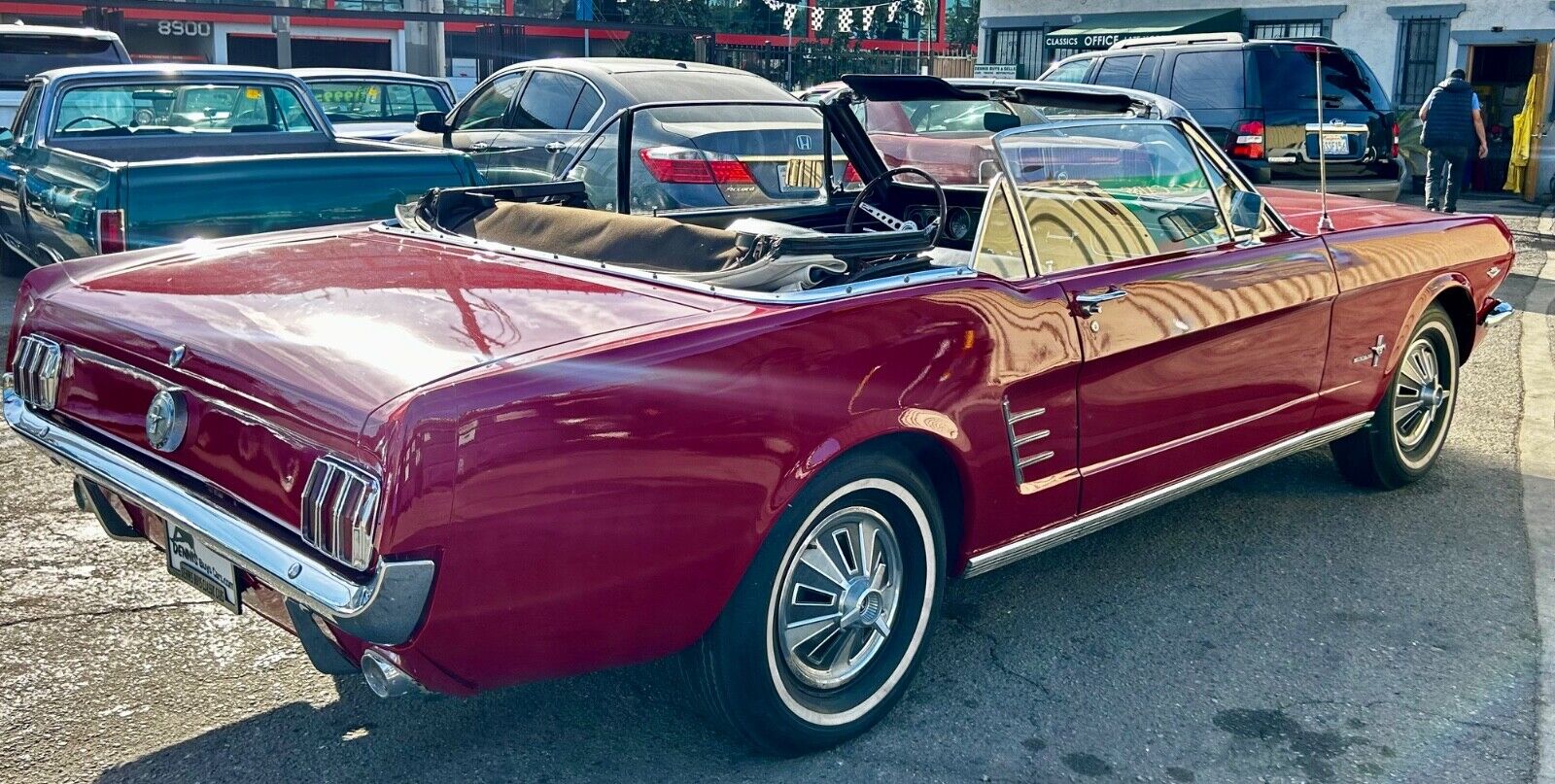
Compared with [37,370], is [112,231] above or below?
above

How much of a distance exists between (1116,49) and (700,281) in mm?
10632

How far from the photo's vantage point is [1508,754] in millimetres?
3312

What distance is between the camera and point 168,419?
9.60 ft

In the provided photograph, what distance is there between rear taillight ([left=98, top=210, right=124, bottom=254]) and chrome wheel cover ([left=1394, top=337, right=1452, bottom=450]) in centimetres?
520

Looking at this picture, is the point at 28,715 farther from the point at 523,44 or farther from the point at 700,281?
the point at 523,44

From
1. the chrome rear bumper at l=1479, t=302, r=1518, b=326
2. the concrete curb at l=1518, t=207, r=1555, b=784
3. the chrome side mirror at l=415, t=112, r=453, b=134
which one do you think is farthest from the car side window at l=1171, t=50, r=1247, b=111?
the chrome rear bumper at l=1479, t=302, r=1518, b=326

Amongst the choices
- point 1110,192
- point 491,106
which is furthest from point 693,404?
point 491,106

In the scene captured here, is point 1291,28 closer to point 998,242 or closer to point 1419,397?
point 1419,397

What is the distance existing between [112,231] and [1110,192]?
4261 millimetres

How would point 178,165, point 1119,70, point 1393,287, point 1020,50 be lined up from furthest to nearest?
point 1020,50, point 1119,70, point 178,165, point 1393,287

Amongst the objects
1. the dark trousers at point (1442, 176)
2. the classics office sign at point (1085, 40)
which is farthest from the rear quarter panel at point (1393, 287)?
the classics office sign at point (1085, 40)

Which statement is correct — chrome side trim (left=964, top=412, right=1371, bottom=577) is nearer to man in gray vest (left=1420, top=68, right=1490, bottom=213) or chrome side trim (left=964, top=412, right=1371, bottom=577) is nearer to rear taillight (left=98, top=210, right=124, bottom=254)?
rear taillight (left=98, top=210, right=124, bottom=254)

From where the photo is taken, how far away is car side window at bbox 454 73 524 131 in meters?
10.1

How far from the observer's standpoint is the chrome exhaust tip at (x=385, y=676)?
260 centimetres
